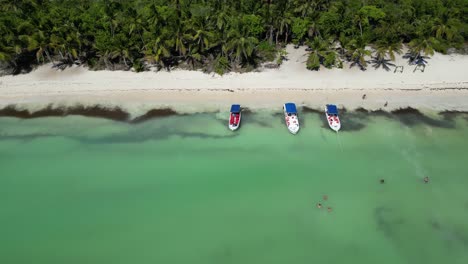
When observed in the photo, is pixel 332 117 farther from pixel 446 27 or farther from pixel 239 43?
pixel 446 27

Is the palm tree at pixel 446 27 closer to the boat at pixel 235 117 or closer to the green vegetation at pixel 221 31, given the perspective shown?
the green vegetation at pixel 221 31

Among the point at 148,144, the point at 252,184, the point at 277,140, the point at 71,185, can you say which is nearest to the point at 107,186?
the point at 71,185

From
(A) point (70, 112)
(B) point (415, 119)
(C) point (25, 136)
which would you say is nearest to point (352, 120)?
(B) point (415, 119)

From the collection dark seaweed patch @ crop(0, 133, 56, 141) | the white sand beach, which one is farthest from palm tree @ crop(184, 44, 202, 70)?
dark seaweed patch @ crop(0, 133, 56, 141)

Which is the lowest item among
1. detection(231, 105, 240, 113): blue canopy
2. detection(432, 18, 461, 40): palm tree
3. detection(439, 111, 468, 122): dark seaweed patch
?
detection(439, 111, 468, 122): dark seaweed patch

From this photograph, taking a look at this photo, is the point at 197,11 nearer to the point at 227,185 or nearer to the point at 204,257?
the point at 227,185

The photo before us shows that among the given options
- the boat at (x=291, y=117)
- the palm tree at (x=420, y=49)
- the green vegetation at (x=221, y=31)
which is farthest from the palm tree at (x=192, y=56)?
the palm tree at (x=420, y=49)

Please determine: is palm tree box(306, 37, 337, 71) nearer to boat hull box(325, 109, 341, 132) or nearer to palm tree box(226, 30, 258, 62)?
palm tree box(226, 30, 258, 62)
